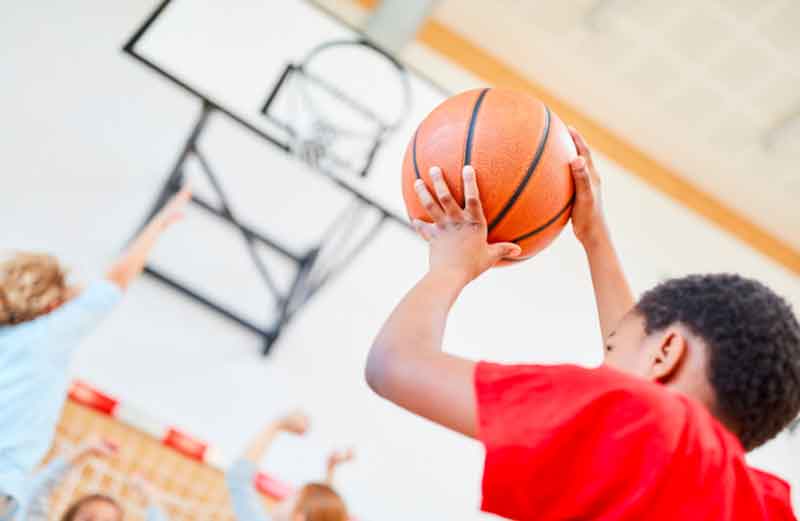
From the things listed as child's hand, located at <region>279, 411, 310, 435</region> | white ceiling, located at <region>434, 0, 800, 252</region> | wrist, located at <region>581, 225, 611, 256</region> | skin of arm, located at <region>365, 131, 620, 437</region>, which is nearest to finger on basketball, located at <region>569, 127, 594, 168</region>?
wrist, located at <region>581, 225, 611, 256</region>

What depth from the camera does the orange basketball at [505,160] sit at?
1173 mm

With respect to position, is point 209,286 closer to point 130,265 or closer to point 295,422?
point 130,265

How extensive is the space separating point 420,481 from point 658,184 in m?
3.02

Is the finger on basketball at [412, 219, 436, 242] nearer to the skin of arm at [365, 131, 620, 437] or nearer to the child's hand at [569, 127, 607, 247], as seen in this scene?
the skin of arm at [365, 131, 620, 437]

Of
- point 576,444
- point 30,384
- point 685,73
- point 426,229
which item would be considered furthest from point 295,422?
point 685,73

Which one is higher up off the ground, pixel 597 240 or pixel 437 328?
pixel 597 240

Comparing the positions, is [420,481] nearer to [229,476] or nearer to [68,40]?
[229,476]

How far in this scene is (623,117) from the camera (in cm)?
527

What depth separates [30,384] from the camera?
1762 mm

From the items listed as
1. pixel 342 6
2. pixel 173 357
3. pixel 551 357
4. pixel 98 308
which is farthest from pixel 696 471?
pixel 342 6

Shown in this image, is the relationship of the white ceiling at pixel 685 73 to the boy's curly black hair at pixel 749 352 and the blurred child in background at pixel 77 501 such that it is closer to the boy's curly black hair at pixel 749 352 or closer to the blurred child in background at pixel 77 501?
the blurred child in background at pixel 77 501

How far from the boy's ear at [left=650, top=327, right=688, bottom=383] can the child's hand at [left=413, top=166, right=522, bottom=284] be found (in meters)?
0.24

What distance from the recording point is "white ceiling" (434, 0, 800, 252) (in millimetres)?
4555

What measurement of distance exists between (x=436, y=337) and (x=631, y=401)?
0.22 metres
